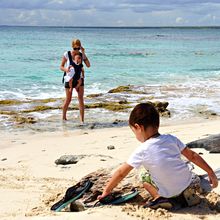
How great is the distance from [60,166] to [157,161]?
2.76m

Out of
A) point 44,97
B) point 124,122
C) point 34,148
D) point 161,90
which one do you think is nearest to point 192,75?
point 161,90

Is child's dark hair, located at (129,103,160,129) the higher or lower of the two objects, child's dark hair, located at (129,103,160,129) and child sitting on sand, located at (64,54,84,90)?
the higher

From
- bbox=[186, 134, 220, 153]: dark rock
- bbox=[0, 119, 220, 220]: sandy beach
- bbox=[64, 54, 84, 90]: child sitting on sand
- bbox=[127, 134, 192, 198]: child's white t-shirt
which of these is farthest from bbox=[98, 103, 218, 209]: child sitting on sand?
bbox=[64, 54, 84, 90]: child sitting on sand

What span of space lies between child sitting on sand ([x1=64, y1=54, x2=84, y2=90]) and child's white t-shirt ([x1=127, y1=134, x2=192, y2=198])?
6280 millimetres

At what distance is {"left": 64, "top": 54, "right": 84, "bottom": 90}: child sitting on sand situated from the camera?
1010cm

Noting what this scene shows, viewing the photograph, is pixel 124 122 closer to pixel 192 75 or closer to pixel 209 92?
pixel 209 92

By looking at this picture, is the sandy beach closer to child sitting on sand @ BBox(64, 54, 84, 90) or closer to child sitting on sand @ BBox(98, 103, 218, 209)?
child sitting on sand @ BBox(98, 103, 218, 209)

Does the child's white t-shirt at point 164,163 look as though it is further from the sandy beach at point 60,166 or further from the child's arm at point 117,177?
the sandy beach at point 60,166

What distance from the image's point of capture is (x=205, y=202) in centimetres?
421

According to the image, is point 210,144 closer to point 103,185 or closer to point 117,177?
point 103,185

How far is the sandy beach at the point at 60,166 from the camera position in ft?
13.1

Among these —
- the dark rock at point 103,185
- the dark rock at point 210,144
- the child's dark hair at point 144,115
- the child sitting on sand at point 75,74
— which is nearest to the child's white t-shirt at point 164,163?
the child's dark hair at point 144,115

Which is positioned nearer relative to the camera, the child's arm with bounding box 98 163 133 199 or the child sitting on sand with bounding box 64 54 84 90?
the child's arm with bounding box 98 163 133 199

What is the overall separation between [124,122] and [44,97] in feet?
15.2
